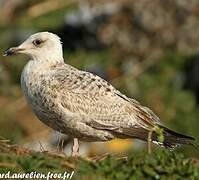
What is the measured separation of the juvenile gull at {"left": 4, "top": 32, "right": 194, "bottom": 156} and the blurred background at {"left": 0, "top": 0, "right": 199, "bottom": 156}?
6719 mm

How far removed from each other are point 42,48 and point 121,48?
10.9 m

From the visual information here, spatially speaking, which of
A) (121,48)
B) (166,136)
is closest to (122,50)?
(121,48)

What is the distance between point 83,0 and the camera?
2364 centimetres

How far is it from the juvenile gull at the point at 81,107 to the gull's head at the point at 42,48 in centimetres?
7

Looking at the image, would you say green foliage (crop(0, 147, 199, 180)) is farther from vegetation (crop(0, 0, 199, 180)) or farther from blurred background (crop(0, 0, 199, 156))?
blurred background (crop(0, 0, 199, 156))

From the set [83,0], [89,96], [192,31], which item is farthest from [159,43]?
[89,96]

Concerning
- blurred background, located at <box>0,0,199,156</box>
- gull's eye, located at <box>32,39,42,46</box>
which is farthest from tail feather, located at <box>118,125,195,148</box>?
blurred background, located at <box>0,0,199,156</box>

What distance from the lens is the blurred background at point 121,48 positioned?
18.4 meters

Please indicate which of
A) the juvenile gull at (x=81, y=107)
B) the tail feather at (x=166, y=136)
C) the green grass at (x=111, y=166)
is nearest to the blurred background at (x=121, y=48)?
the juvenile gull at (x=81, y=107)

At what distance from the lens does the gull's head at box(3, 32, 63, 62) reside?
10844 millimetres

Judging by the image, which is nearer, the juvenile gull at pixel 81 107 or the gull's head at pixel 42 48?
the juvenile gull at pixel 81 107

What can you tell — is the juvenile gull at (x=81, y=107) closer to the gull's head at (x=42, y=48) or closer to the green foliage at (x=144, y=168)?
the gull's head at (x=42, y=48)

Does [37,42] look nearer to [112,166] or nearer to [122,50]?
[112,166]

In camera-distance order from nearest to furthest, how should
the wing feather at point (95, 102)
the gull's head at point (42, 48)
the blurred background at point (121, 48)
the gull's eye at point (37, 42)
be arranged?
the wing feather at point (95, 102), the gull's head at point (42, 48), the gull's eye at point (37, 42), the blurred background at point (121, 48)
